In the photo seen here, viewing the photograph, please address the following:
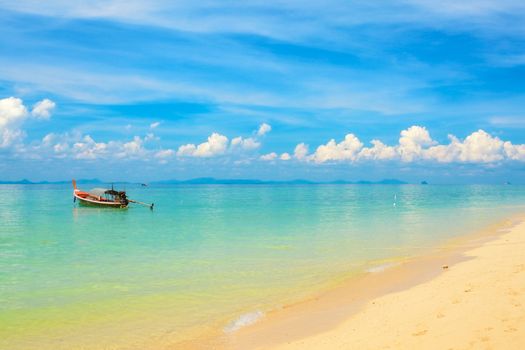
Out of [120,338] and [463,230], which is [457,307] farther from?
[463,230]

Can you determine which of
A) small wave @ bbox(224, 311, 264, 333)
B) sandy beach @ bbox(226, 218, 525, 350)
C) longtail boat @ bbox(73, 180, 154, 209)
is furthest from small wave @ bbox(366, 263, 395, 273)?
longtail boat @ bbox(73, 180, 154, 209)

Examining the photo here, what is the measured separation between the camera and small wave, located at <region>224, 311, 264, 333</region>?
14555 mm

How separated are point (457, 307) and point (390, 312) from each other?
6.58 ft

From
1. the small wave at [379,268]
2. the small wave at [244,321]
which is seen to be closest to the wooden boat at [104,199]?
the small wave at [379,268]

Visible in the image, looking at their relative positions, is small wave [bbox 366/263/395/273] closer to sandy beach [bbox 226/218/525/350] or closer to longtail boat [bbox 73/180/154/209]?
sandy beach [bbox 226/218/525/350]

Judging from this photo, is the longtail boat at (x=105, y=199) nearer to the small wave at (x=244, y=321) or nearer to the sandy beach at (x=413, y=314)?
the sandy beach at (x=413, y=314)

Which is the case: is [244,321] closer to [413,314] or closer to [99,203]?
[413,314]

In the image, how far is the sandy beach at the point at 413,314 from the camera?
35.6 feet

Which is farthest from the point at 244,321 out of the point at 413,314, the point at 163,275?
the point at 163,275

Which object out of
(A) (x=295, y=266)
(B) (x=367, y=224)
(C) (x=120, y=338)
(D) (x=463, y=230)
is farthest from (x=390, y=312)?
(B) (x=367, y=224)

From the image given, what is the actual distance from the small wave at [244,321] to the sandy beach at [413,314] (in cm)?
36

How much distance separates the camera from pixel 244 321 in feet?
50.2

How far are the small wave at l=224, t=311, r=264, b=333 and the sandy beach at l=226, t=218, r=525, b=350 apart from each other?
0.36 meters

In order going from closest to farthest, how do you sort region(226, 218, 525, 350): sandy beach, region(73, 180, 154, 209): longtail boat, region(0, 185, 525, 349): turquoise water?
region(226, 218, 525, 350): sandy beach, region(0, 185, 525, 349): turquoise water, region(73, 180, 154, 209): longtail boat
